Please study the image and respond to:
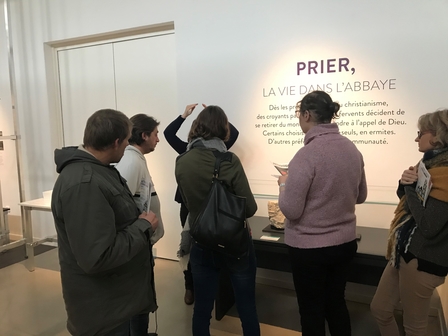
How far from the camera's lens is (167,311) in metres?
2.56

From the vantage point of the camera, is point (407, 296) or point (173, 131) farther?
point (173, 131)

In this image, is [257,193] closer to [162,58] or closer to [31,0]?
[162,58]

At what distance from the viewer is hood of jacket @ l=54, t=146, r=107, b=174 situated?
1.24 m

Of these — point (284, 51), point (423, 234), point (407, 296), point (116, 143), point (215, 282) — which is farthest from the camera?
point (284, 51)

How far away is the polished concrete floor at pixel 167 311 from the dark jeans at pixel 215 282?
60cm

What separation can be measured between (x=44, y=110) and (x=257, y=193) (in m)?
2.61

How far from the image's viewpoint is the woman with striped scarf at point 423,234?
1381 mm

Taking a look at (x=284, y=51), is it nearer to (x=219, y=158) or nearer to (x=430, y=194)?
(x=219, y=158)

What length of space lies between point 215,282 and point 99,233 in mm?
759

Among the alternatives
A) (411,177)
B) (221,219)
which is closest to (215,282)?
(221,219)

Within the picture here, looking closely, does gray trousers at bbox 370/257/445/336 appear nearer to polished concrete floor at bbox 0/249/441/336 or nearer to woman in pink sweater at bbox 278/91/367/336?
woman in pink sweater at bbox 278/91/367/336

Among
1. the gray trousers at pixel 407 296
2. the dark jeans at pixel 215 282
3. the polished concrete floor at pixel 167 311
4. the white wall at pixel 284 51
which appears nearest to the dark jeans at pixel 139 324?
the dark jeans at pixel 215 282

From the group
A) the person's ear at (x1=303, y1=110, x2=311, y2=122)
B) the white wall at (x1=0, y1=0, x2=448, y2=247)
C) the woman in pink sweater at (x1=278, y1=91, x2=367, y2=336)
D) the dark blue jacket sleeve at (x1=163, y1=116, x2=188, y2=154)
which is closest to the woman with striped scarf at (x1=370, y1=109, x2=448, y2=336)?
the woman in pink sweater at (x1=278, y1=91, x2=367, y2=336)

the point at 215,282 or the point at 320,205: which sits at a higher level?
the point at 320,205
